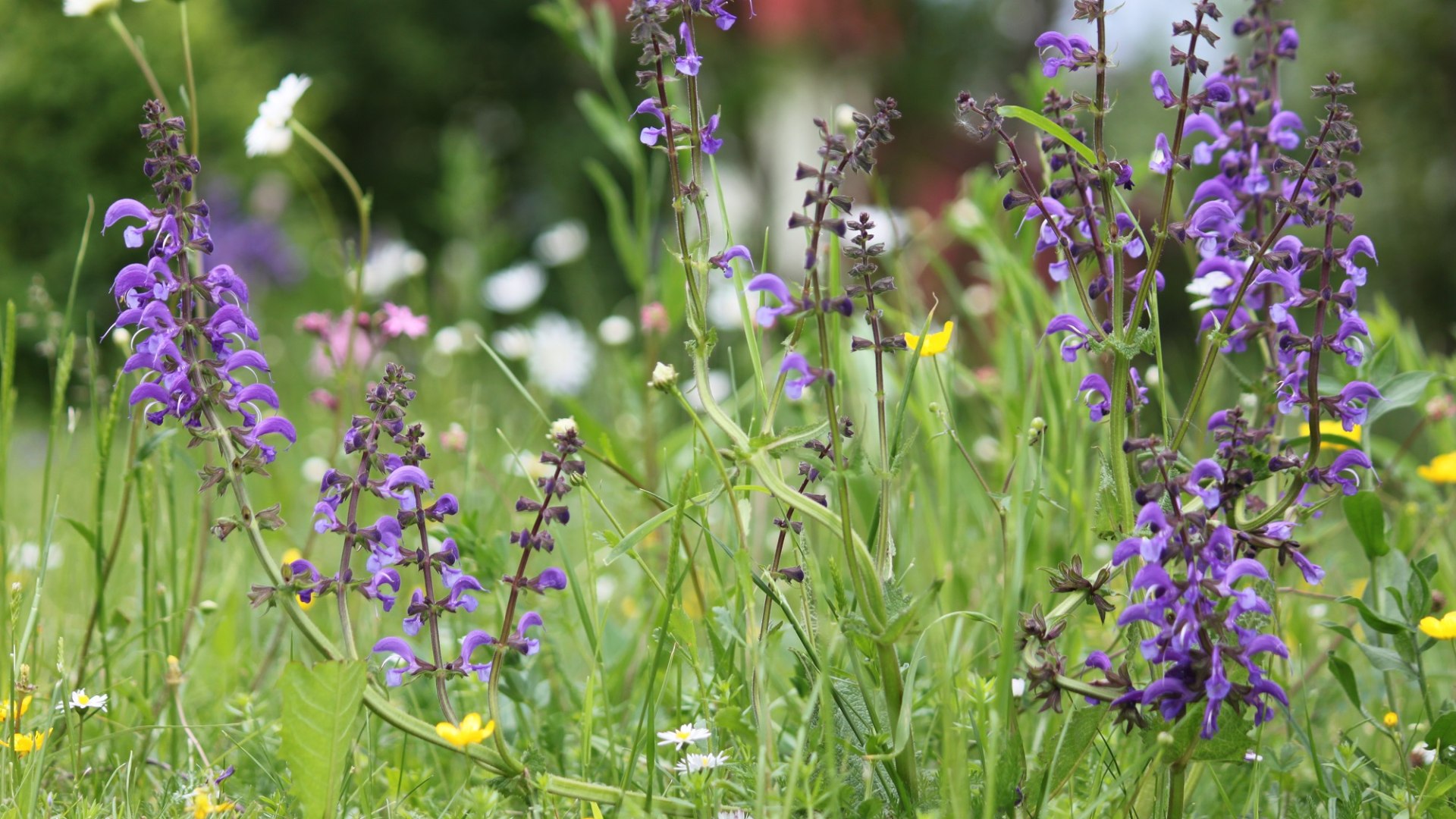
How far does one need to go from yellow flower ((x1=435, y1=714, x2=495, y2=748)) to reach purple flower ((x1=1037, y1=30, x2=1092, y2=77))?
3.25 ft

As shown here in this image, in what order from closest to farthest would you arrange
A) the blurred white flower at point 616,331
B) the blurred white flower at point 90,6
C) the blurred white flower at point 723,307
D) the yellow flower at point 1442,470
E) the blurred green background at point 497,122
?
→ 1. the blurred white flower at point 90,6
2. the yellow flower at point 1442,470
3. the blurred white flower at point 616,331
4. the blurred white flower at point 723,307
5. the blurred green background at point 497,122

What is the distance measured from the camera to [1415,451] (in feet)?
19.2

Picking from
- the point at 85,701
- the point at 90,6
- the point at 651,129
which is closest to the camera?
the point at 651,129

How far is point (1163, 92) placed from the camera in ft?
4.49

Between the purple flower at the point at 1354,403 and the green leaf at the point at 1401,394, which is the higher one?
the purple flower at the point at 1354,403

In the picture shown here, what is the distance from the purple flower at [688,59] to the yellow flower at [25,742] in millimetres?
1051

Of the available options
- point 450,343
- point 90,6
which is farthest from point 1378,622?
point 450,343

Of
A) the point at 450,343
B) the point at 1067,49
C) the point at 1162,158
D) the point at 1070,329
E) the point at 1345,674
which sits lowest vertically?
the point at 1345,674

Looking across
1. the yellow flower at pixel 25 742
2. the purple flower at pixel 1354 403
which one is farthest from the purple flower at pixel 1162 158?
the yellow flower at pixel 25 742

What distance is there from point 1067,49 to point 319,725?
117cm

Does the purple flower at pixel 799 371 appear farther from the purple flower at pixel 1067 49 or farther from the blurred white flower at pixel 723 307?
the blurred white flower at pixel 723 307

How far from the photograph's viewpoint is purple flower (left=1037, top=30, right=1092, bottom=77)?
1.34 metres

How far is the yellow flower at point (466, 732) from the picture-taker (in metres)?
1.24

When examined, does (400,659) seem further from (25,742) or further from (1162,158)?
(1162,158)
